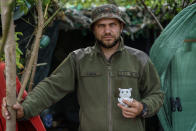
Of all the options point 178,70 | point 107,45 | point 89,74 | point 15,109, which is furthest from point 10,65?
point 178,70

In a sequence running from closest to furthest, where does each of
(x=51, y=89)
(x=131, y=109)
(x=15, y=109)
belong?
(x=15, y=109), (x=131, y=109), (x=51, y=89)

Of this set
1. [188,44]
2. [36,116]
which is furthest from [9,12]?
[188,44]

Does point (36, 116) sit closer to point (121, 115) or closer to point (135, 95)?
point (121, 115)

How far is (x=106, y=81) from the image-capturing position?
2.04 metres

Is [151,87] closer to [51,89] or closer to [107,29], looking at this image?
[107,29]

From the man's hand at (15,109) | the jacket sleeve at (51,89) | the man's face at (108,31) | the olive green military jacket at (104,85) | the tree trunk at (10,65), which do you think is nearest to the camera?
the tree trunk at (10,65)

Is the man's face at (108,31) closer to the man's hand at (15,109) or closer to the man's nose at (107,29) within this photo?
the man's nose at (107,29)

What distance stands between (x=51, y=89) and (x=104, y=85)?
45cm

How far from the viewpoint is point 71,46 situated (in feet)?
18.2

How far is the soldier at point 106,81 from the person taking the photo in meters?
2.00

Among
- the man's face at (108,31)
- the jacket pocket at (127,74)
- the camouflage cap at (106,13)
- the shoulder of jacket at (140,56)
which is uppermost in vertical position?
the camouflage cap at (106,13)

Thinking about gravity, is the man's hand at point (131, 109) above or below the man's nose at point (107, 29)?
below

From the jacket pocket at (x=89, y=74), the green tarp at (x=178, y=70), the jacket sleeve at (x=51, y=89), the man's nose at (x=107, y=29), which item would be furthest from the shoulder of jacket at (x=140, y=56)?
the green tarp at (x=178, y=70)

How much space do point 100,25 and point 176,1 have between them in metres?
1.79
